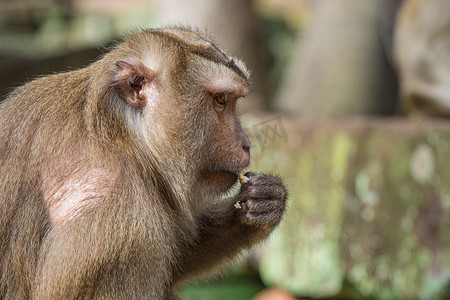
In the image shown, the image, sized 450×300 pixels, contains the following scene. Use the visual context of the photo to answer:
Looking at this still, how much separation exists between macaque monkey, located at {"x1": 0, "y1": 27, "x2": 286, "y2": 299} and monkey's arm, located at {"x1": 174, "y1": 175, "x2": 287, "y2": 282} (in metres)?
0.23

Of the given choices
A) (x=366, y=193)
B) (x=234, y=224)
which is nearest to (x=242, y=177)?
(x=234, y=224)

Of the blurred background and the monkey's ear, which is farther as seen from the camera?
the blurred background

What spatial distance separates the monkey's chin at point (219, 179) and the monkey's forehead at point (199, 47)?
0.52 meters

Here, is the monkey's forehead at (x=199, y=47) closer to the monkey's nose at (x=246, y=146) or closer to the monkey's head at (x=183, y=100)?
the monkey's head at (x=183, y=100)

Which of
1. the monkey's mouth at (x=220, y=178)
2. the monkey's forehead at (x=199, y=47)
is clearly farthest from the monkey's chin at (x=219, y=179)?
the monkey's forehead at (x=199, y=47)

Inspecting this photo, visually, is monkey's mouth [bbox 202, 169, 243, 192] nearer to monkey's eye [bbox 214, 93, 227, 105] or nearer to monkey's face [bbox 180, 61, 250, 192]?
monkey's face [bbox 180, 61, 250, 192]

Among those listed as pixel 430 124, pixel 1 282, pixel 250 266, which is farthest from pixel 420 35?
pixel 1 282

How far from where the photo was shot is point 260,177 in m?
3.82

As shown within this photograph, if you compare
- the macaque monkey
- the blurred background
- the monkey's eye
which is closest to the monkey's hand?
the macaque monkey

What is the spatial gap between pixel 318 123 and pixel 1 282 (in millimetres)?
3979

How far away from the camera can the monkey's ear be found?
3355 millimetres

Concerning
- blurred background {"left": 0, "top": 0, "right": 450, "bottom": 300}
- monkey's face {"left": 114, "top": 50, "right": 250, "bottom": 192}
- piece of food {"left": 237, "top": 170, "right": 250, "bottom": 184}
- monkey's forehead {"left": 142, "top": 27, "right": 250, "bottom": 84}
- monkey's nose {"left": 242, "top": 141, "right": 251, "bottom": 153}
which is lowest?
blurred background {"left": 0, "top": 0, "right": 450, "bottom": 300}

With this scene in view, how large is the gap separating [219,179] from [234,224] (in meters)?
0.57

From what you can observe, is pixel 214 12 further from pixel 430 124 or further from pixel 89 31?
pixel 89 31
